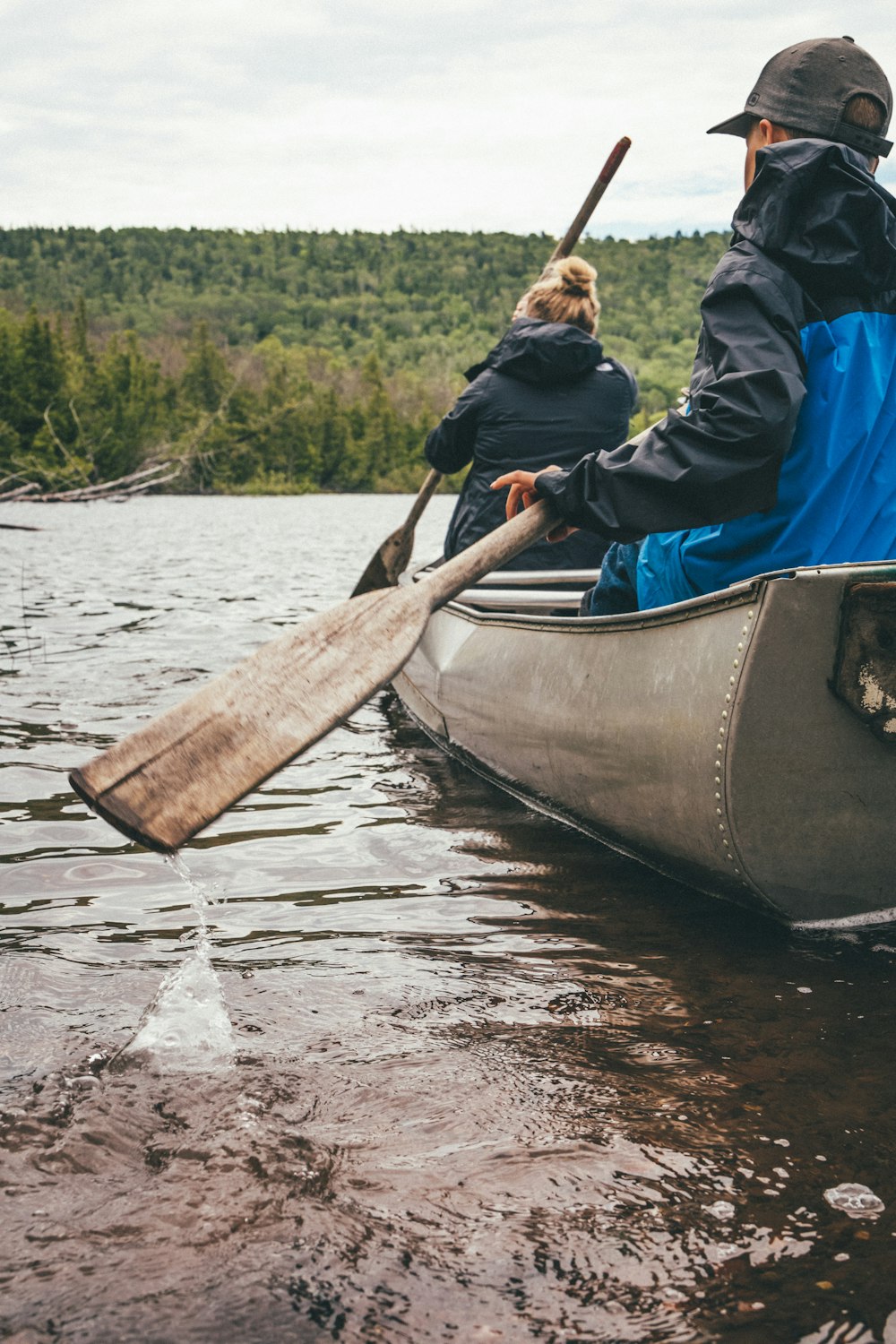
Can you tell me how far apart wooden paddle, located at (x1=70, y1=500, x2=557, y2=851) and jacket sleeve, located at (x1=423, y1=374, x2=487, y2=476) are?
7.28 feet

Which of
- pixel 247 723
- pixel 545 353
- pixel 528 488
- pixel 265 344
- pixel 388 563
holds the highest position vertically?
pixel 265 344

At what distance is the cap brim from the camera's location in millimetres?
3141

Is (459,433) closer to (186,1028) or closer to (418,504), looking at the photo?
(418,504)

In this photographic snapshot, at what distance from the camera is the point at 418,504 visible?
25.6 ft

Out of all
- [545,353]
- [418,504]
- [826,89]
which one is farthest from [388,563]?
[826,89]

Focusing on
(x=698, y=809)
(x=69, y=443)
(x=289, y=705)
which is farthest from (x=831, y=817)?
(x=69, y=443)

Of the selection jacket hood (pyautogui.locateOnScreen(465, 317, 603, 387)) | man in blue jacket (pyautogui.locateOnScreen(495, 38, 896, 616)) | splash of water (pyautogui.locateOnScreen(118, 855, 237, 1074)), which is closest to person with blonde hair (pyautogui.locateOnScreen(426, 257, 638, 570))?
jacket hood (pyautogui.locateOnScreen(465, 317, 603, 387))

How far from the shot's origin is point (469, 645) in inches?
193

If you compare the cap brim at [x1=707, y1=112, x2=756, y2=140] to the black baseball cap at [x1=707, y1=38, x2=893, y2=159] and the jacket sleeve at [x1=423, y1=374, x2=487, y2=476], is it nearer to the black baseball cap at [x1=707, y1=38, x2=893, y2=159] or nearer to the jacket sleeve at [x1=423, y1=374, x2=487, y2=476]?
the black baseball cap at [x1=707, y1=38, x2=893, y2=159]

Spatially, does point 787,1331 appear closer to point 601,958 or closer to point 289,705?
point 601,958

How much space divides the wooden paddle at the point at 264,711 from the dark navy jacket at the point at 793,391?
0.47 m

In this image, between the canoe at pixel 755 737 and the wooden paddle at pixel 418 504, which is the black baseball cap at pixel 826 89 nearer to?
the canoe at pixel 755 737

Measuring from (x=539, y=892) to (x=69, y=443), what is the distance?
56.8 meters

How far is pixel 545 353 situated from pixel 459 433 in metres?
0.59
